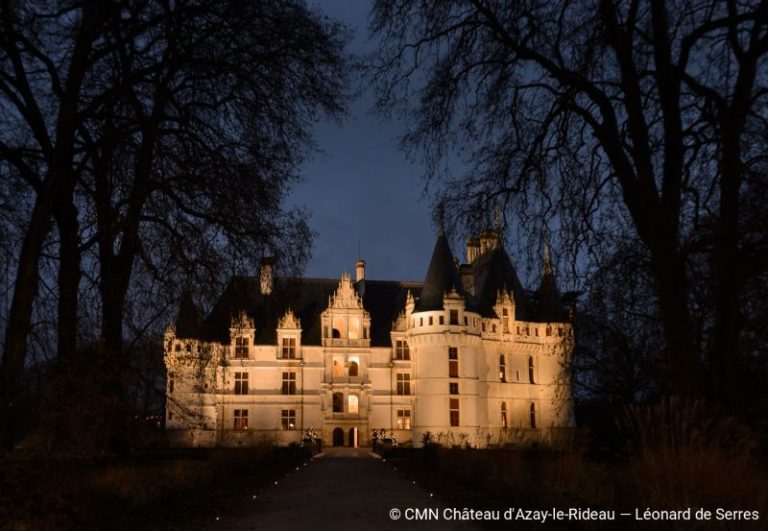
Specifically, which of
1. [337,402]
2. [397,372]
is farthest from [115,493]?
[397,372]

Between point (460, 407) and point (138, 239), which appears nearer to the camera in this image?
point (138, 239)

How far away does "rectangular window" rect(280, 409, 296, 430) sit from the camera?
41281mm

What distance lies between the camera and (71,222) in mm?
9688

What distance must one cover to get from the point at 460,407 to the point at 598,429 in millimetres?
8843

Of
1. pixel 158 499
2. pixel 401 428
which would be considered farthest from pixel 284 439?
pixel 158 499

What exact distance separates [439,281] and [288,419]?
1144 centimetres

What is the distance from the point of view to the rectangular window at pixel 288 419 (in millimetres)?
41281

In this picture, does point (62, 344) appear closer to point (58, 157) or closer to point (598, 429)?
point (58, 157)

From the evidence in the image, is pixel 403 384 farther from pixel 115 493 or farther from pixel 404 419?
pixel 115 493

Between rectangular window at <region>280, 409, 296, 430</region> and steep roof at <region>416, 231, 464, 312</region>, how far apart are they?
9.16 meters

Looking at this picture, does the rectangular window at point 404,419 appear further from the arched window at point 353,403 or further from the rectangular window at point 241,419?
the rectangular window at point 241,419

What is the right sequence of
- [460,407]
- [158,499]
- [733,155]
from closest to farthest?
[733,155], [158,499], [460,407]

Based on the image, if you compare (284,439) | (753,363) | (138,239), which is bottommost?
(284,439)

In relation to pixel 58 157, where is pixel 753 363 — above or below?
below
